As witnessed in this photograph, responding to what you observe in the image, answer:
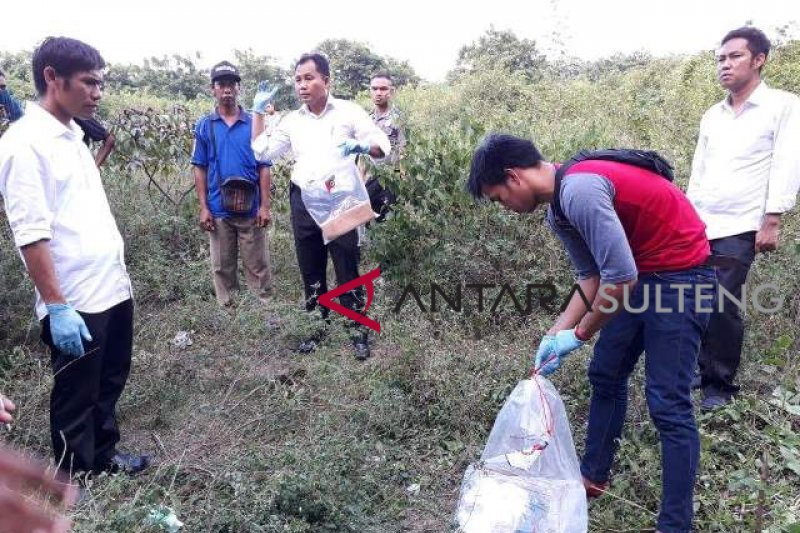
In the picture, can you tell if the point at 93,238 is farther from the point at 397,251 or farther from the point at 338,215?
the point at 397,251

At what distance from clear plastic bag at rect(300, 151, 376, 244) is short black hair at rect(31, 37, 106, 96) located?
154 cm

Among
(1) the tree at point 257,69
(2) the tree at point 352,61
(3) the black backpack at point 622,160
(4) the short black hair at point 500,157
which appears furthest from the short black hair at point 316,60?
(2) the tree at point 352,61

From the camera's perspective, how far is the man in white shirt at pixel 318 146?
3742mm

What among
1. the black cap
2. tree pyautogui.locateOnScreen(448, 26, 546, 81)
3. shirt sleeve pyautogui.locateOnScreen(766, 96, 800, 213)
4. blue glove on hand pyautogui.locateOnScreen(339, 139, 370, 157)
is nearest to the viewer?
shirt sleeve pyautogui.locateOnScreen(766, 96, 800, 213)

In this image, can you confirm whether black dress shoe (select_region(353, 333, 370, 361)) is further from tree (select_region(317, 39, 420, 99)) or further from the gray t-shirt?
tree (select_region(317, 39, 420, 99))

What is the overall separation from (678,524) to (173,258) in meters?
4.17

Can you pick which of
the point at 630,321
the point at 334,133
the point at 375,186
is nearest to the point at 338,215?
the point at 334,133

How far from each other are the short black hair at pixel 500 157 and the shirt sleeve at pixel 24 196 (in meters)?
1.51

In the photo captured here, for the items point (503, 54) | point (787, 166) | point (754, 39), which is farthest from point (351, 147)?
point (503, 54)

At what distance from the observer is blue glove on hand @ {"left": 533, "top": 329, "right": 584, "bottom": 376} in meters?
2.35

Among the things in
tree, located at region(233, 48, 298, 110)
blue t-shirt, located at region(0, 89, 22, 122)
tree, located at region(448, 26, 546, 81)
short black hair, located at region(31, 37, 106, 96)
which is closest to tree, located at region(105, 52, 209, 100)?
tree, located at region(233, 48, 298, 110)

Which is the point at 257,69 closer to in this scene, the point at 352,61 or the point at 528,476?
the point at 352,61

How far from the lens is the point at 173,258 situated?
5.18m

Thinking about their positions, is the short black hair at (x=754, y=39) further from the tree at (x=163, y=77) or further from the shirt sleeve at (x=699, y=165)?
the tree at (x=163, y=77)
